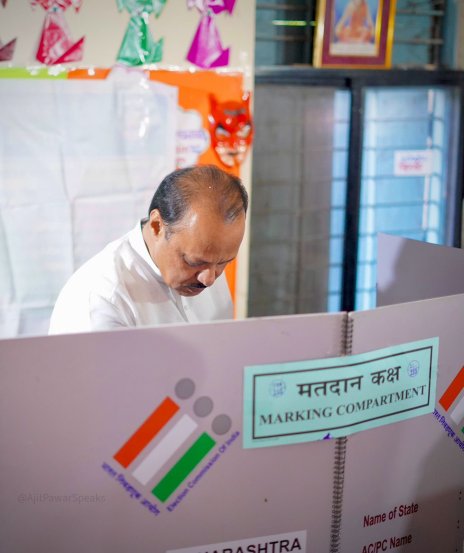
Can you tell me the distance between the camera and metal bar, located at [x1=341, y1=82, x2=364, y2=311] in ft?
14.0

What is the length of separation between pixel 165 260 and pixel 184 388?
74cm

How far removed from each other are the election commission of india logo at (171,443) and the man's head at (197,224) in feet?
2.06

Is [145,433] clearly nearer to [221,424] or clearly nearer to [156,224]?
[221,424]

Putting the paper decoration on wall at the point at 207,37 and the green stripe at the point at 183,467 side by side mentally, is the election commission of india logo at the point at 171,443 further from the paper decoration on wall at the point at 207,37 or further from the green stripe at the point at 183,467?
the paper decoration on wall at the point at 207,37

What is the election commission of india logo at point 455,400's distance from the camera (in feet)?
4.64

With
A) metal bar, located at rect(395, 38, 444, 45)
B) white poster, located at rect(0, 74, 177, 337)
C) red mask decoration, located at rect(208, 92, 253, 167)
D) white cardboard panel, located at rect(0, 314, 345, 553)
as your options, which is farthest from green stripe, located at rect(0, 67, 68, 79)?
white cardboard panel, located at rect(0, 314, 345, 553)

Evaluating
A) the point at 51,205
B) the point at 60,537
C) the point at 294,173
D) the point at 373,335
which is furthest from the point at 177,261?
the point at 294,173

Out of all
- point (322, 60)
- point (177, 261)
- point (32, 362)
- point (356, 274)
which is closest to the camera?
point (32, 362)

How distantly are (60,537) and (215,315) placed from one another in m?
1.13

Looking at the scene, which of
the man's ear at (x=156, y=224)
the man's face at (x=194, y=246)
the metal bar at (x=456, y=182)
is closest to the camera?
the man's face at (x=194, y=246)

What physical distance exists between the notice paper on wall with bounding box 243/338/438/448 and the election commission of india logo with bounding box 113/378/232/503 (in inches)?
2.9

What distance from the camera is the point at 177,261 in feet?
6.07

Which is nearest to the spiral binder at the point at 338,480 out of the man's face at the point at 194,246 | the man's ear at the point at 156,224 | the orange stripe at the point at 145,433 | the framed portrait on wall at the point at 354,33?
the orange stripe at the point at 145,433

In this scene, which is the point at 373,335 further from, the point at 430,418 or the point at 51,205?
the point at 51,205
